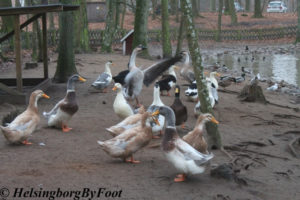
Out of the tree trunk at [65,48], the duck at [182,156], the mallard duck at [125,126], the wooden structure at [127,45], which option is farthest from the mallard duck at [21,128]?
the wooden structure at [127,45]

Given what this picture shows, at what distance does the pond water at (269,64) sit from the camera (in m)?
20.0

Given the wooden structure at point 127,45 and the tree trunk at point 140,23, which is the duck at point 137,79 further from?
the wooden structure at point 127,45

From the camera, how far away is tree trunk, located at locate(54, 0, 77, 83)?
12703 millimetres

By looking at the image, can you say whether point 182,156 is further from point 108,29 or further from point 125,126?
point 108,29

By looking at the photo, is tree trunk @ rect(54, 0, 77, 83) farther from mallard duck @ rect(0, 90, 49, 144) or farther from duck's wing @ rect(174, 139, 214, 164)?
duck's wing @ rect(174, 139, 214, 164)

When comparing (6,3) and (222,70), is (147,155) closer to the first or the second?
(222,70)

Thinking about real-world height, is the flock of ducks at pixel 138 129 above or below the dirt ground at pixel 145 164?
above

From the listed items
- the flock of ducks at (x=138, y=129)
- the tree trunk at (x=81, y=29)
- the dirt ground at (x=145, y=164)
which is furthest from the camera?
the tree trunk at (x=81, y=29)

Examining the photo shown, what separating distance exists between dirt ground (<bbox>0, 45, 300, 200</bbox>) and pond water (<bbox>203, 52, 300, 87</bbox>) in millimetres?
9712

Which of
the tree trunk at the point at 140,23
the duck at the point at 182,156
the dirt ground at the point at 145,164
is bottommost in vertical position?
the dirt ground at the point at 145,164

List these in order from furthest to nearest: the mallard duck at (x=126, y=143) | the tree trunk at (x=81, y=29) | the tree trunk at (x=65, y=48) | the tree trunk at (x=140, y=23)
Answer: the tree trunk at (x=81, y=29), the tree trunk at (x=140, y=23), the tree trunk at (x=65, y=48), the mallard duck at (x=126, y=143)

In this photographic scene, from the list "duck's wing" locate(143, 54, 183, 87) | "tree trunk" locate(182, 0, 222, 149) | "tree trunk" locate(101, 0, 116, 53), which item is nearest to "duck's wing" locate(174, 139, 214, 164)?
"tree trunk" locate(182, 0, 222, 149)

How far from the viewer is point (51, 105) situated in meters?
10.5

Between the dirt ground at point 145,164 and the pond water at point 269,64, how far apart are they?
9712 mm
